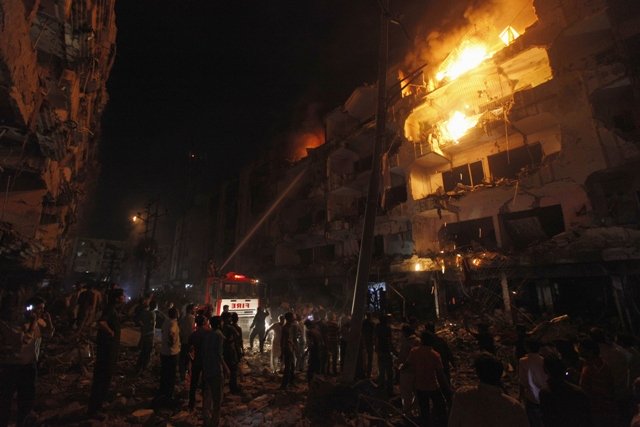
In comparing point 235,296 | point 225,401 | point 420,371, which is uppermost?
point 235,296

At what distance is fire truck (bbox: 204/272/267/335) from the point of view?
17209mm

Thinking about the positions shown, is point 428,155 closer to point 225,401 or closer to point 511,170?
point 511,170

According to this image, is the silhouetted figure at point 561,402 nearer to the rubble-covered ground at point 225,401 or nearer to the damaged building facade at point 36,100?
the rubble-covered ground at point 225,401

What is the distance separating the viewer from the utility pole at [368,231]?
6.90m

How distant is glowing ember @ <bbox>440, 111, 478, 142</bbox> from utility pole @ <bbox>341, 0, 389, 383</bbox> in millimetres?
12828

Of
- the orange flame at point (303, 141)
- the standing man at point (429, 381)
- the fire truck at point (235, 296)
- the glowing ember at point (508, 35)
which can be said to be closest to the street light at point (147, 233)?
the fire truck at point (235, 296)

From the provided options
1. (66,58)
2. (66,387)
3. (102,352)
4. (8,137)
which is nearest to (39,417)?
(102,352)

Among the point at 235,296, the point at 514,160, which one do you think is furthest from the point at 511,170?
the point at 235,296

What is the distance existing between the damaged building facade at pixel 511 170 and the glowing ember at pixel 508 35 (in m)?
0.08

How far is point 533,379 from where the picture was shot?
4.44m

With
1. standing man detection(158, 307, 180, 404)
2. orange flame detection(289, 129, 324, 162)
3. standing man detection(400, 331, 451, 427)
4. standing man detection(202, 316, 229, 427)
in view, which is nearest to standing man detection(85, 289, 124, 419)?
standing man detection(158, 307, 180, 404)

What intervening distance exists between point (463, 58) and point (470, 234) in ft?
41.2

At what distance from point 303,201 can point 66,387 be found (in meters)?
26.1

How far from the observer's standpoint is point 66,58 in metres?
10.7
